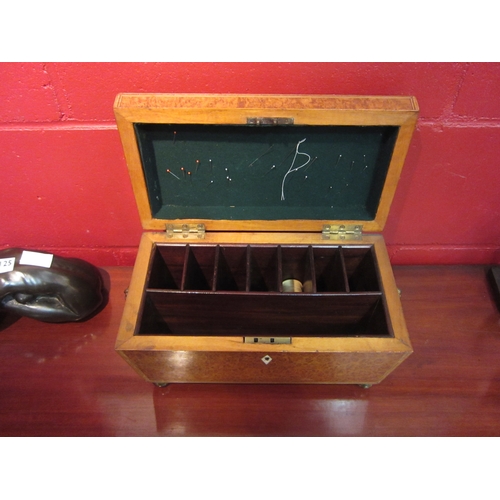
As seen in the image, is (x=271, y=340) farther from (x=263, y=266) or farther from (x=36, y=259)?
(x=36, y=259)

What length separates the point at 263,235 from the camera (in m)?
1.28

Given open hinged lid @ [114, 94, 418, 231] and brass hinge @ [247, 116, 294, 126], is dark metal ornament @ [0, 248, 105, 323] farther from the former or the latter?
brass hinge @ [247, 116, 294, 126]

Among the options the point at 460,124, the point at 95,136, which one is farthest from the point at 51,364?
the point at 460,124

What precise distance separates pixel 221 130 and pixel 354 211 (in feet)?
1.56

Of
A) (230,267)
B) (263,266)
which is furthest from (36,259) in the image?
(263,266)

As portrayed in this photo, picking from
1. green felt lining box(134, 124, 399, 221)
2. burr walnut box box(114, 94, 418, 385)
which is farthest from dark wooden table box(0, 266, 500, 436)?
green felt lining box(134, 124, 399, 221)

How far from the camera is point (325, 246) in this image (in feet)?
4.21

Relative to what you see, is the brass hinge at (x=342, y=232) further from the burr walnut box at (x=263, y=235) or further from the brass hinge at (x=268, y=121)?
the brass hinge at (x=268, y=121)

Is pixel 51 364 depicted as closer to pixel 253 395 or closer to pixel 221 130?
pixel 253 395

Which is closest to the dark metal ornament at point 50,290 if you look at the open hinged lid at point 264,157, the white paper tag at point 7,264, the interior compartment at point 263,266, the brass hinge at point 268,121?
the white paper tag at point 7,264

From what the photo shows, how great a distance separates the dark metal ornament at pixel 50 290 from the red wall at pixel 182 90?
7.7 inches

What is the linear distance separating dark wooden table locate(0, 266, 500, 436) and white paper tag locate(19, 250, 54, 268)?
0.26 metres

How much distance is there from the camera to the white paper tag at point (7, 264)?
1281mm

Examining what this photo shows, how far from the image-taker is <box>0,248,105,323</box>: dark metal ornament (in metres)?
1.28
